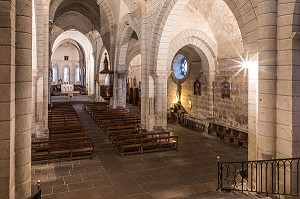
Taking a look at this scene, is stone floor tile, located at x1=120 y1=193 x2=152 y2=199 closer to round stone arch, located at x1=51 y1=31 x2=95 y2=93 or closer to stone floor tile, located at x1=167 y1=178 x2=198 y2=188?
stone floor tile, located at x1=167 y1=178 x2=198 y2=188

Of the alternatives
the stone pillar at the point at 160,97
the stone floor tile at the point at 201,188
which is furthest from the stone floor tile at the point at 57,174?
the stone pillar at the point at 160,97

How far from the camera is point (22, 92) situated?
15.4ft

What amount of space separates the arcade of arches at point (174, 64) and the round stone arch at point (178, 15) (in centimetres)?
3

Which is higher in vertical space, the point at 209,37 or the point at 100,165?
the point at 209,37

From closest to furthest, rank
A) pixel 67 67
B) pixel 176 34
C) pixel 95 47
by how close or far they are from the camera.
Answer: pixel 176 34, pixel 95 47, pixel 67 67

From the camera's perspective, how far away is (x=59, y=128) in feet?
43.8

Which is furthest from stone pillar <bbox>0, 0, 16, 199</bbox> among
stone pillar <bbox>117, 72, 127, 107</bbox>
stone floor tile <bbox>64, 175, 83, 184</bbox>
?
stone pillar <bbox>117, 72, 127, 107</bbox>

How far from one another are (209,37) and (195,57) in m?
2.60

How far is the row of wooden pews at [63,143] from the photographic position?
392 inches

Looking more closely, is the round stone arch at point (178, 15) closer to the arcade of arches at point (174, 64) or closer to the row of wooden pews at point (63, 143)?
the arcade of arches at point (174, 64)

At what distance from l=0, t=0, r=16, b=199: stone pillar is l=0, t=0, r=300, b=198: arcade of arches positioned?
0.01m

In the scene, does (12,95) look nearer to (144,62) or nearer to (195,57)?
(144,62)

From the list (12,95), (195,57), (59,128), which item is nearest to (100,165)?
(59,128)

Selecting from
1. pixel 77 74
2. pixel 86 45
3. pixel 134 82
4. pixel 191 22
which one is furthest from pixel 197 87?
pixel 77 74
